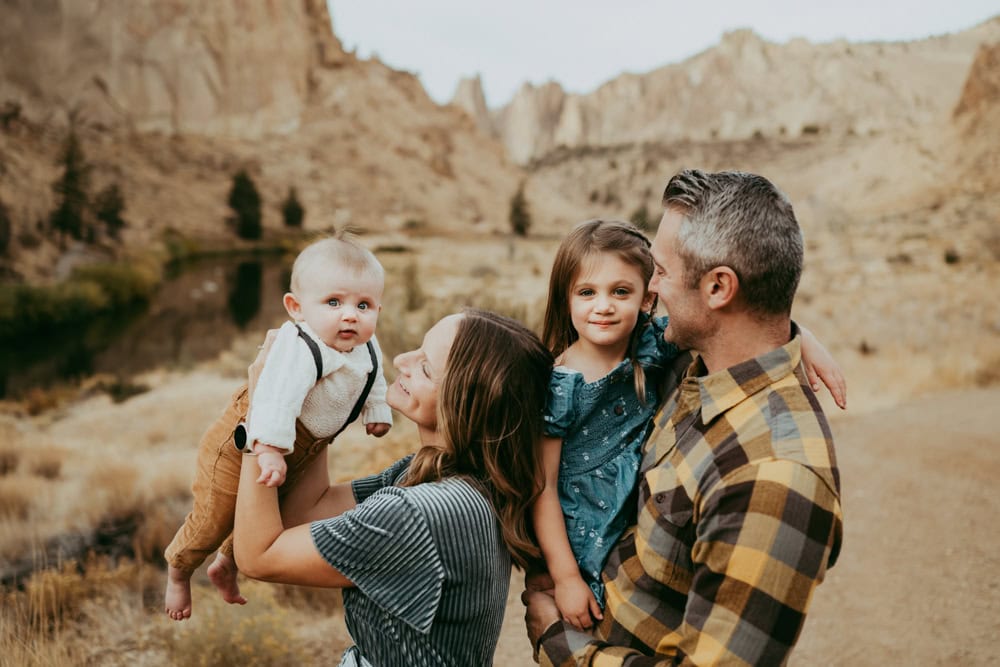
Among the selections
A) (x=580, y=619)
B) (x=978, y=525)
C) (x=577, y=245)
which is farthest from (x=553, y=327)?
(x=978, y=525)

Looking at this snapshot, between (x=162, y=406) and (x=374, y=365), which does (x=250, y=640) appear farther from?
(x=162, y=406)

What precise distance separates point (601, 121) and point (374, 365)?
128806 mm

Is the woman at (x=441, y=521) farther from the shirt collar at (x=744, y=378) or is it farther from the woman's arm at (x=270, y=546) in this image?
the shirt collar at (x=744, y=378)

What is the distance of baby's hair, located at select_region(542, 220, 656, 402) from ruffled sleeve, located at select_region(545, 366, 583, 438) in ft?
1.17

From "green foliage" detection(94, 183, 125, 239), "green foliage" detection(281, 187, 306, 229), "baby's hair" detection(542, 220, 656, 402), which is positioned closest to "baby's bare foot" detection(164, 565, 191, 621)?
"baby's hair" detection(542, 220, 656, 402)

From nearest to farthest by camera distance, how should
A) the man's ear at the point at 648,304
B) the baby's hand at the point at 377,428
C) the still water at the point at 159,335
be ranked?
the baby's hand at the point at 377,428 → the man's ear at the point at 648,304 → the still water at the point at 159,335

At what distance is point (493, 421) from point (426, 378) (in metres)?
0.23

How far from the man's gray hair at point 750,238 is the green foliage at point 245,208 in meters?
51.3

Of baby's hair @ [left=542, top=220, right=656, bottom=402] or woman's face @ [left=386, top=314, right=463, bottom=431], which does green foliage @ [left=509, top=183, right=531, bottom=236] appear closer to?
baby's hair @ [left=542, top=220, right=656, bottom=402]

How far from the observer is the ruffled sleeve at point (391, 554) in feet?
5.21

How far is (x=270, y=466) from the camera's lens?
5.91 feet

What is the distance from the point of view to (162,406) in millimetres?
12742

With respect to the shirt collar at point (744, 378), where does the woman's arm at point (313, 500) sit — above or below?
below

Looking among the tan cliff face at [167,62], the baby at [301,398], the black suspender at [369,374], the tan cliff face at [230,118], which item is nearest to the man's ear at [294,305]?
the baby at [301,398]
